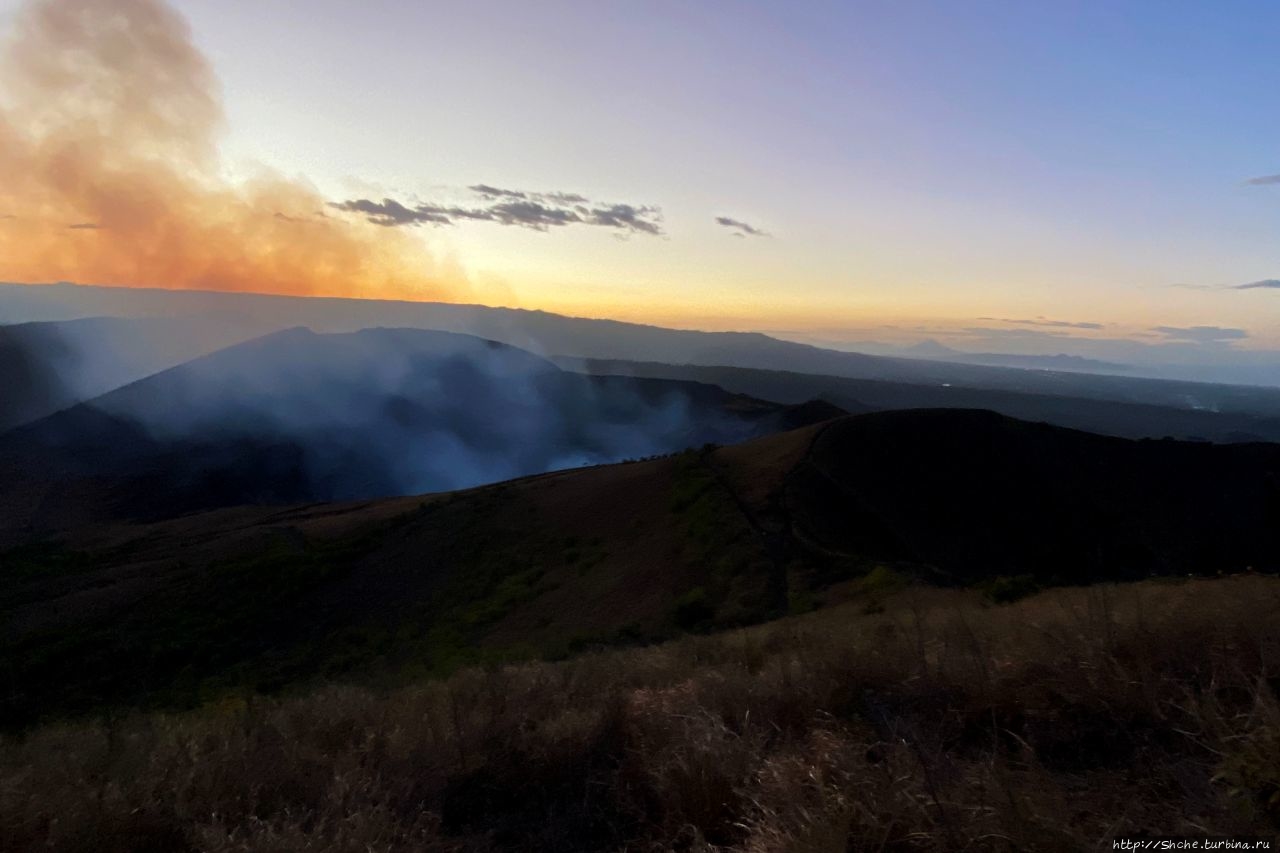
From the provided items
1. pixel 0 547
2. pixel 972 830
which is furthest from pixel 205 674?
pixel 0 547

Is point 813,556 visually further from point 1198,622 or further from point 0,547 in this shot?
point 0,547

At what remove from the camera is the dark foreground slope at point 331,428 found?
69312 millimetres

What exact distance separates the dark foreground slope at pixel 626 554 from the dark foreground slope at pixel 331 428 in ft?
97.6

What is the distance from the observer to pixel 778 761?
3914 mm

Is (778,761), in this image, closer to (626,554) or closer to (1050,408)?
(626,554)

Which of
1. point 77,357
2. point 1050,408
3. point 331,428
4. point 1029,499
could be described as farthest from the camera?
point 1050,408

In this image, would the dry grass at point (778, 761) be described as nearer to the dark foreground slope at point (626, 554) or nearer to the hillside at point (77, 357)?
the dark foreground slope at point (626, 554)

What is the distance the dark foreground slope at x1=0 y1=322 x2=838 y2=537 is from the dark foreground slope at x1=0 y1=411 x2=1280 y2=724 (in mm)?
29736

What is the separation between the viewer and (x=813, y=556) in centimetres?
2286

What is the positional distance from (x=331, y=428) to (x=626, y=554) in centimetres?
6801

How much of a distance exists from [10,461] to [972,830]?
92172 millimetres

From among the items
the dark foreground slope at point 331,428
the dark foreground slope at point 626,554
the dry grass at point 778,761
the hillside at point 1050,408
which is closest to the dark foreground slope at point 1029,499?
the dark foreground slope at point 626,554

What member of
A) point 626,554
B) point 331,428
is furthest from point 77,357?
point 626,554

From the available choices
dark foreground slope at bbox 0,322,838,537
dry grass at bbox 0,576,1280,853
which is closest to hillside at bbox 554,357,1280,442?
dark foreground slope at bbox 0,322,838,537
